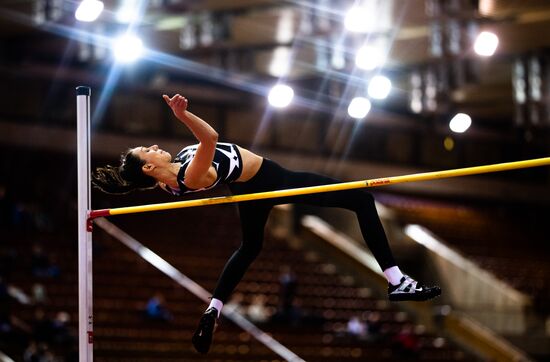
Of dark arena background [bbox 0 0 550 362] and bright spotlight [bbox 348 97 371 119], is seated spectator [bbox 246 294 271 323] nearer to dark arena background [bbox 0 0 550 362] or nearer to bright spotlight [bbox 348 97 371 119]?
dark arena background [bbox 0 0 550 362]

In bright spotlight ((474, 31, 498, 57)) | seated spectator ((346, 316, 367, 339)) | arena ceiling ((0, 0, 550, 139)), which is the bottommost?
seated spectator ((346, 316, 367, 339))

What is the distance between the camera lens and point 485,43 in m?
11.3

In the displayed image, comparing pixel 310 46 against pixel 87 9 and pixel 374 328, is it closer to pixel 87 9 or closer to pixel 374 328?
pixel 374 328

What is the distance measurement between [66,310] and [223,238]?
4.41 meters

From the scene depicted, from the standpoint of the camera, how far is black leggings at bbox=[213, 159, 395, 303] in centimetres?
512

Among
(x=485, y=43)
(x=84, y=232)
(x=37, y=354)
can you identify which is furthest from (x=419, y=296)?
(x=485, y=43)

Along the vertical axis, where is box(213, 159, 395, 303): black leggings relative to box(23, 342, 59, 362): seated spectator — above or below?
below

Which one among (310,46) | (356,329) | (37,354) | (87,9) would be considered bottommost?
(37,354)

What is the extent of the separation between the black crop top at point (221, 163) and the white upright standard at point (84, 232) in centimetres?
45

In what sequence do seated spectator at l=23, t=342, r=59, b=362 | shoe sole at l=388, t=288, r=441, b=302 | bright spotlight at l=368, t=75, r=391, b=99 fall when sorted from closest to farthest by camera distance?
shoe sole at l=388, t=288, r=441, b=302
seated spectator at l=23, t=342, r=59, b=362
bright spotlight at l=368, t=75, r=391, b=99

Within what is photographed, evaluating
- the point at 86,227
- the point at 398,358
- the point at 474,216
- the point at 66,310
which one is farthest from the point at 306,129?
the point at 86,227

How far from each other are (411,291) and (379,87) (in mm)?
7977

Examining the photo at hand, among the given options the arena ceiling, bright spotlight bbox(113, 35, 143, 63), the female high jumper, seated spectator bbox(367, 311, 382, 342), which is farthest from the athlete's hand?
seated spectator bbox(367, 311, 382, 342)

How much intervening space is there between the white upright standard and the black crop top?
1.48 ft
